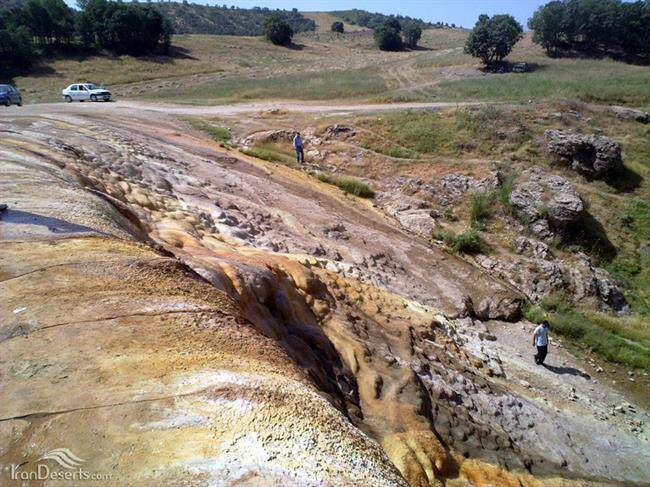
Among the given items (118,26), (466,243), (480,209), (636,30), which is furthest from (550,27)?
(118,26)

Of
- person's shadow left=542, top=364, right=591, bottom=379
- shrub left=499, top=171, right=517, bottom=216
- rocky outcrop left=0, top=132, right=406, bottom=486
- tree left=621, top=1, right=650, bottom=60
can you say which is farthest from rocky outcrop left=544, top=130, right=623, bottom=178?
tree left=621, top=1, right=650, bottom=60

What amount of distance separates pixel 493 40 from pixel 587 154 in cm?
3107

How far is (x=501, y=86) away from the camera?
3422 centimetres

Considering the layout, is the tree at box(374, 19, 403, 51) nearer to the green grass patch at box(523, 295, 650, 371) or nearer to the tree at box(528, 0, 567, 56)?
the tree at box(528, 0, 567, 56)

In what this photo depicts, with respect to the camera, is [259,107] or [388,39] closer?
[259,107]

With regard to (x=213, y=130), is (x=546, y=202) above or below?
below

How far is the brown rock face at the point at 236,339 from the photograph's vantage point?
383cm

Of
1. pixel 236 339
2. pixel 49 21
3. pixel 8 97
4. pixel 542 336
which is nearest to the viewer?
pixel 236 339

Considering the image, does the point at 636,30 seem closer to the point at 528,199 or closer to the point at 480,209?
the point at 528,199

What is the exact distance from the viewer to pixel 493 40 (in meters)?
47.6

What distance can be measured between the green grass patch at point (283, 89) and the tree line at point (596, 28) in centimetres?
2558

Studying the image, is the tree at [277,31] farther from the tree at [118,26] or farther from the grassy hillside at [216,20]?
the tree at [118,26]

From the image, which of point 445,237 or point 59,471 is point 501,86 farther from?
point 59,471

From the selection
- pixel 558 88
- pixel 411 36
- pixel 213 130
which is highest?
pixel 411 36
